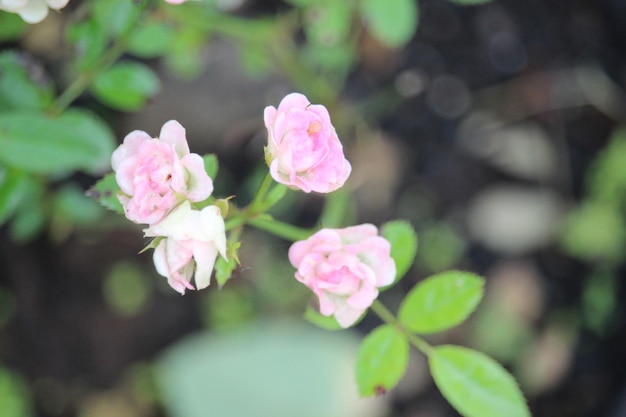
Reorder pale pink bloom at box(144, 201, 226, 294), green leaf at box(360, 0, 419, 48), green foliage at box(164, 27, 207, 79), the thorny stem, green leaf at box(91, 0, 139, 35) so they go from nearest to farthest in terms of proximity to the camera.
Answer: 1. pale pink bloom at box(144, 201, 226, 294)
2. the thorny stem
3. green leaf at box(91, 0, 139, 35)
4. green leaf at box(360, 0, 419, 48)
5. green foliage at box(164, 27, 207, 79)

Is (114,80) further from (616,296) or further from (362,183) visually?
(616,296)

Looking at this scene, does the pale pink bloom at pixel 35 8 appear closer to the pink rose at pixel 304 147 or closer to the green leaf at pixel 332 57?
the pink rose at pixel 304 147

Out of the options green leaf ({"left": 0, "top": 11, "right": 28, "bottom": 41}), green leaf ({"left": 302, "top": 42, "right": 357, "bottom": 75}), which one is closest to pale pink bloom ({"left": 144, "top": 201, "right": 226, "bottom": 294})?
green leaf ({"left": 0, "top": 11, "right": 28, "bottom": 41})

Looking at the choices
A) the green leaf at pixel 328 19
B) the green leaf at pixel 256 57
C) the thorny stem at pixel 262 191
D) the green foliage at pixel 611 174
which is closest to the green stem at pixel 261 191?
the thorny stem at pixel 262 191

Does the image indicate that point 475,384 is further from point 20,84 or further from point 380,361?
point 20,84

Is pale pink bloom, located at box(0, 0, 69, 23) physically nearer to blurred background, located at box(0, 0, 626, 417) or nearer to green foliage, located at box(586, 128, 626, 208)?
blurred background, located at box(0, 0, 626, 417)

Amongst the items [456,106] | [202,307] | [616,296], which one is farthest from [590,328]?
[202,307]
